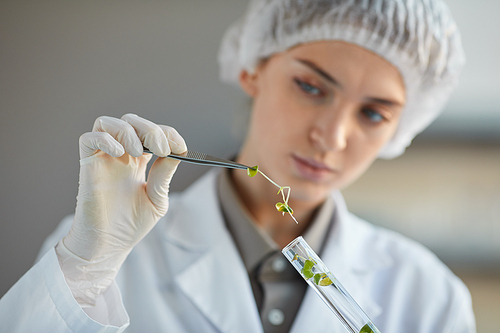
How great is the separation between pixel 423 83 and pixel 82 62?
3.11ft

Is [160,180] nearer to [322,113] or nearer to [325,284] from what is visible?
[325,284]

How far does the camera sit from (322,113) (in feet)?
3.21

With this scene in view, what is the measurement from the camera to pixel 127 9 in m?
1.37

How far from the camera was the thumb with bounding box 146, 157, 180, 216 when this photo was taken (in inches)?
28.4

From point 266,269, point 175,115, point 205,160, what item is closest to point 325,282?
point 205,160

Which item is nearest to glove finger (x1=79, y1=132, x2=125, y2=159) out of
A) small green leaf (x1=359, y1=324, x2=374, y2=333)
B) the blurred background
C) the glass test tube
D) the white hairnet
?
the glass test tube

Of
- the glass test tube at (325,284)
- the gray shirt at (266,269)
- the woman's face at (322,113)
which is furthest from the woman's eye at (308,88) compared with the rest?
the glass test tube at (325,284)

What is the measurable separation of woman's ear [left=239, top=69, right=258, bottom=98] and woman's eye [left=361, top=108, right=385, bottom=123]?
28 centimetres

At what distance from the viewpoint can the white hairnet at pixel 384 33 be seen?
98 cm

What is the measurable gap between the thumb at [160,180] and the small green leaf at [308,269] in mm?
257

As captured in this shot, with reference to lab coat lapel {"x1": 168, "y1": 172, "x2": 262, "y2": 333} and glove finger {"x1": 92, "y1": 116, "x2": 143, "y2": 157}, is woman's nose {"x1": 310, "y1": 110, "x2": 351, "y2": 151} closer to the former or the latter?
lab coat lapel {"x1": 168, "y1": 172, "x2": 262, "y2": 333}

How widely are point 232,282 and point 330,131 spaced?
15.7 inches

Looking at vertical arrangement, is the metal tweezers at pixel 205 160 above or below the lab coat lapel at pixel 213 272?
above

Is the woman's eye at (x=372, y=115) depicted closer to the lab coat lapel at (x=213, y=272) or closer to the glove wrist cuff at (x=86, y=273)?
the lab coat lapel at (x=213, y=272)
